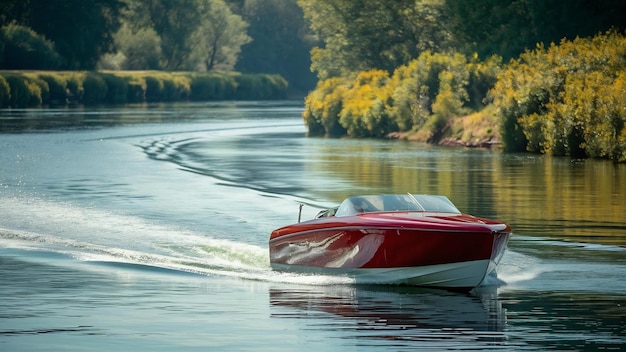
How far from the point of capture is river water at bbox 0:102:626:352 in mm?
16078

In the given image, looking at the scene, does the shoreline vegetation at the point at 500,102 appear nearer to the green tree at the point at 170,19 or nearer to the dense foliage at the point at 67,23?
the dense foliage at the point at 67,23

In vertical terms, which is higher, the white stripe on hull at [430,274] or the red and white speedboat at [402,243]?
the red and white speedboat at [402,243]

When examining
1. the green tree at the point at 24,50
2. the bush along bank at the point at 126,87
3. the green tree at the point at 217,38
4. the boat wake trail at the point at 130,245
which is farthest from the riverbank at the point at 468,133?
the green tree at the point at 217,38

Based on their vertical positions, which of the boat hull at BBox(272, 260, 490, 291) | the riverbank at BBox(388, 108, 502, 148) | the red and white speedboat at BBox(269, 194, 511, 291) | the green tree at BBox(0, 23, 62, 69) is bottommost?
the riverbank at BBox(388, 108, 502, 148)

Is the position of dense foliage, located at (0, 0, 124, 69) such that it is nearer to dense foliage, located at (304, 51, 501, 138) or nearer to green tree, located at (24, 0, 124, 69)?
green tree, located at (24, 0, 124, 69)

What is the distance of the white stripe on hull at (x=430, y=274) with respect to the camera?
20.1 metres

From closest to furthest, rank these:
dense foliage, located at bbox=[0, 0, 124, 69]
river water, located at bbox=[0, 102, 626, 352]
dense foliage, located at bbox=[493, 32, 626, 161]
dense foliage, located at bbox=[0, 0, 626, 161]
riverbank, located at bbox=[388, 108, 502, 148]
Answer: river water, located at bbox=[0, 102, 626, 352], dense foliage, located at bbox=[493, 32, 626, 161], dense foliage, located at bbox=[0, 0, 626, 161], riverbank, located at bbox=[388, 108, 502, 148], dense foliage, located at bbox=[0, 0, 124, 69]

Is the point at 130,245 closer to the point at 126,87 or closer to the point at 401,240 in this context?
the point at 401,240

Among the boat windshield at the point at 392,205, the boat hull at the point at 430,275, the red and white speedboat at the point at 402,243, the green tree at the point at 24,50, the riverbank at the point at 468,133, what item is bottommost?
the riverbank at the point at 468,133

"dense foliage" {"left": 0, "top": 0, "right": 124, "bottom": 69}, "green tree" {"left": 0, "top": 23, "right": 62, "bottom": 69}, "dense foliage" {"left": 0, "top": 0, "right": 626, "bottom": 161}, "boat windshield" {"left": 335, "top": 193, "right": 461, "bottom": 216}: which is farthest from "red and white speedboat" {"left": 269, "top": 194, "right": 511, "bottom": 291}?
"dense foliage" {"left": 0, "top": 0, "right": 124, "bottom": 69}

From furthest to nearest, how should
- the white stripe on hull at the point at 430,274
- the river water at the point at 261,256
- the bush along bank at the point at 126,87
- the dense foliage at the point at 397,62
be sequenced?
the bush along bank at the point at 126,87, the dense foliage at the point at 397,62, the white stripe on hull at the point at 430,274, the river water at the point at 261,256

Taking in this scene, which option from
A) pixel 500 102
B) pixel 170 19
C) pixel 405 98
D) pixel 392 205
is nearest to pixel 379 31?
pixel 405 98

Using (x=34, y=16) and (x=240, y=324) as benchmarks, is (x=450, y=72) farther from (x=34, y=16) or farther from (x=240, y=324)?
(x=34, y=16)

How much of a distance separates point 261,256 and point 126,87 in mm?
113679
